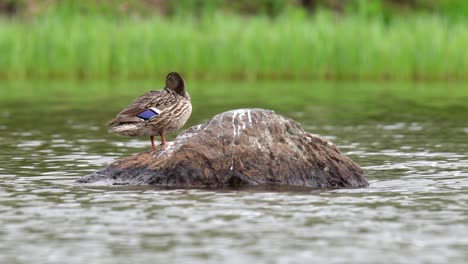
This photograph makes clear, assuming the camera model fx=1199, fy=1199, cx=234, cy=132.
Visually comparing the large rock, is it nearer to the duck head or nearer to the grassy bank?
the duck head

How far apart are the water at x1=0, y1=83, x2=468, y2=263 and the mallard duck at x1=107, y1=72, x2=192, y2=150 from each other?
0.87m

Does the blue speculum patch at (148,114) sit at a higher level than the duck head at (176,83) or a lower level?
lower

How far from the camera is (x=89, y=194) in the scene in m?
12.1

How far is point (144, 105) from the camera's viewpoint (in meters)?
13.2

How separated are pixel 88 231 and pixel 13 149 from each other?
23.9 ft

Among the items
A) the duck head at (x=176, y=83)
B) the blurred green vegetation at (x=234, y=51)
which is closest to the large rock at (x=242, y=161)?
the duck head at (x=176, y=83)

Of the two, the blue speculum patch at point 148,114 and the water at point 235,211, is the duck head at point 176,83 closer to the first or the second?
the blue speculum patch at point 148,114

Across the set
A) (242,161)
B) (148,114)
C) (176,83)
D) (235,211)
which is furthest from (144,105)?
(235,211)

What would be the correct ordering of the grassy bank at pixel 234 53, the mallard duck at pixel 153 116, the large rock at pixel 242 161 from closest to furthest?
the large rock at pixel 242 161, the mallard duck at pixel 153 116, the grassy bank at pixel 234 53

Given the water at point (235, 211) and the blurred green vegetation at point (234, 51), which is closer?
the water at point (235, 211)

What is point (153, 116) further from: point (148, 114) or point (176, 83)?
point (176, 83)

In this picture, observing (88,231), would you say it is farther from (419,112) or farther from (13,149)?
(419,112)

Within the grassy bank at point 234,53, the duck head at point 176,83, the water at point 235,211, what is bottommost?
the water at point 235,211

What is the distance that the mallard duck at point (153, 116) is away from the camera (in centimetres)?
1310
